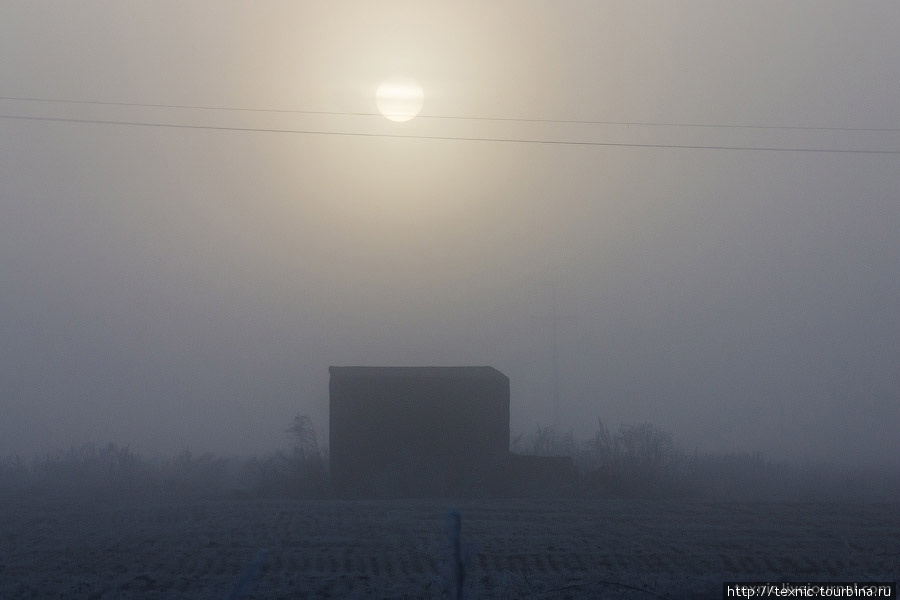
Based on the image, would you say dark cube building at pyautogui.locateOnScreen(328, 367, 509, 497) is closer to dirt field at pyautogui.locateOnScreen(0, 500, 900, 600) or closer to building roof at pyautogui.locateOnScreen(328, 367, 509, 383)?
building roof at pyautogui.locateOnScreen(328, 367, 509, 383)

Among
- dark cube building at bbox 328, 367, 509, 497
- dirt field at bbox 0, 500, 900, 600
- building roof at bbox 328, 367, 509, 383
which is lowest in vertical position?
dirt field at bbox 0, 500, 900, 600

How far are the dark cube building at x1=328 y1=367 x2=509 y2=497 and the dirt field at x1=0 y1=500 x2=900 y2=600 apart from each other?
3.28 meters

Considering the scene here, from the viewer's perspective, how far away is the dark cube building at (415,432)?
19.4m

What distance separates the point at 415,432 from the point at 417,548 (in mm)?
7999

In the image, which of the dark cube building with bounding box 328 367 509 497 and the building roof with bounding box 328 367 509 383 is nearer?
the dark cube building with bounding box 328 367 509 497

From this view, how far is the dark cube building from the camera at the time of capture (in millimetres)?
19422

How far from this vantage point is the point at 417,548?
38.7ft

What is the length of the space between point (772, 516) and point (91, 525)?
1100cm

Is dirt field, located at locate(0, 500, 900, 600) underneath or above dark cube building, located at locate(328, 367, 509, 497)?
underneath

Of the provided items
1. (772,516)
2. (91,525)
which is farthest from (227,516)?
(772,516)

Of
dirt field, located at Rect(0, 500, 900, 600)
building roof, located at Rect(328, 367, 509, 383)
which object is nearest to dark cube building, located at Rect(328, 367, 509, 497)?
building roof, located at Rect(328, 367, 509, 383)

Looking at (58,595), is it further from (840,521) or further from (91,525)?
(840,521)

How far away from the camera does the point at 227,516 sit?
14.2m

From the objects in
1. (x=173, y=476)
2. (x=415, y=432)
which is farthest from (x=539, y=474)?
(x=173, y=476)
